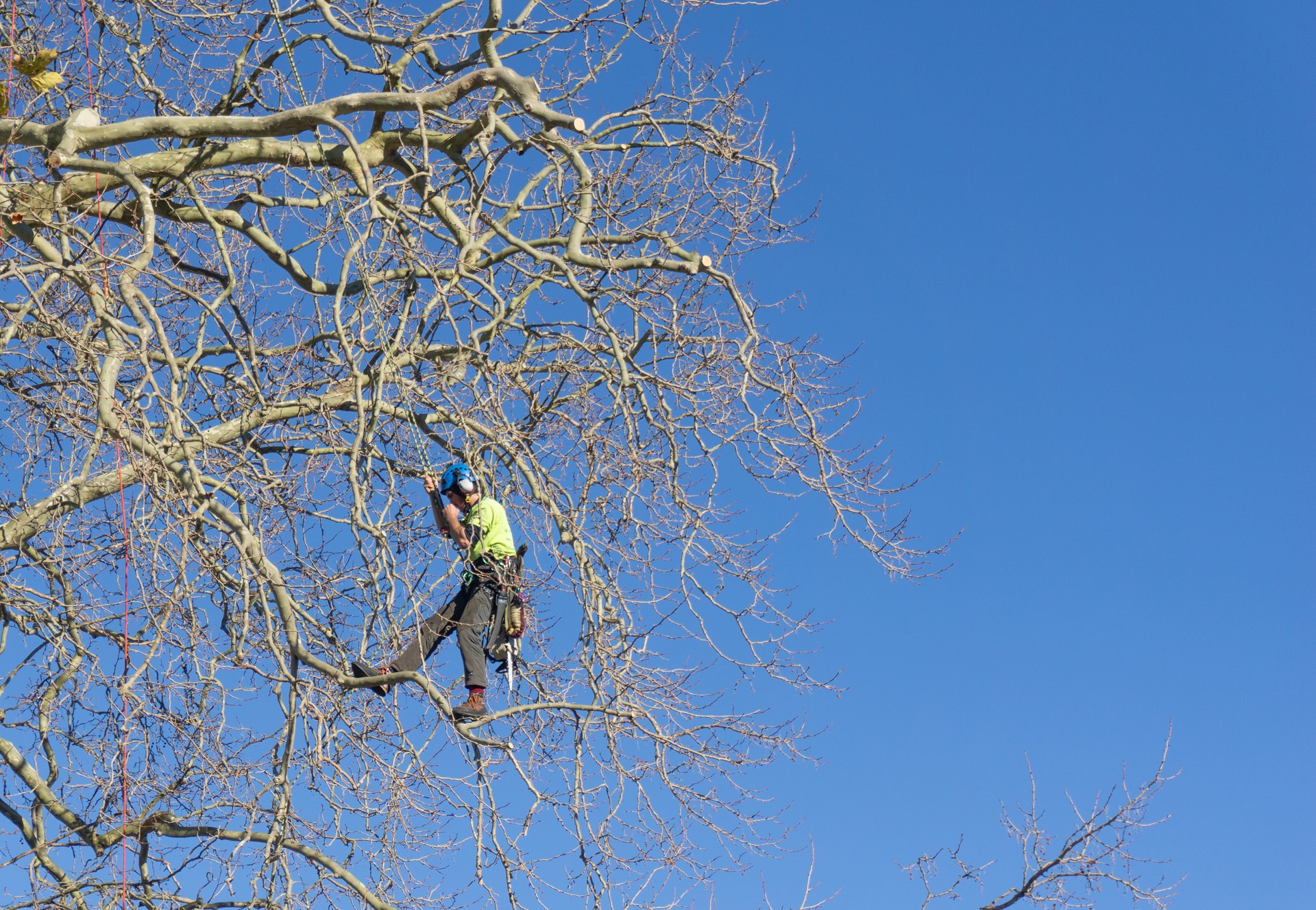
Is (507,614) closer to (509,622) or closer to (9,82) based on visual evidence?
(509,622)

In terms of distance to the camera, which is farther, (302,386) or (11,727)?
(11,727)

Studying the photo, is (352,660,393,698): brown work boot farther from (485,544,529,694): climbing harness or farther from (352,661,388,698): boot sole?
(485,544,529,694): climbing harness

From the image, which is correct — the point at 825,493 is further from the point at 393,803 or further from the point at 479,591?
the point at 393,803

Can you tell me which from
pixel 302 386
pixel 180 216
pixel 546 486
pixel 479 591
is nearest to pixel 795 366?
pixel 546 486

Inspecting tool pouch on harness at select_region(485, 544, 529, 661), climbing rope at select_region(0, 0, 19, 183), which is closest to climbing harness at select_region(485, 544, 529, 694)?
tool pouch on harness at select_region(485, 544, 529, 661)

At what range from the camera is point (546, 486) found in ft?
20.0

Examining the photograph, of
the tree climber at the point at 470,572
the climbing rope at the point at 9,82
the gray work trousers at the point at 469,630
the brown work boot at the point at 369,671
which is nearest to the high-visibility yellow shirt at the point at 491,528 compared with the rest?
the tree climber at the point at 470,572

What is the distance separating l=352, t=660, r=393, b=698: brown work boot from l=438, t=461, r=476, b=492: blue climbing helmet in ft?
2.68

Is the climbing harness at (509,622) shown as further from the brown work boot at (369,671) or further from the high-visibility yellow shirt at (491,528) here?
the brown work boot at (369,671)

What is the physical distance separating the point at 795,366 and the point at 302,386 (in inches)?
91.5

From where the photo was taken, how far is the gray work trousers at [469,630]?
5938mm

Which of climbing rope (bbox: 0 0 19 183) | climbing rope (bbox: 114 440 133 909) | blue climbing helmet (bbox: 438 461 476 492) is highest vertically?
climbing rope (bbox: 0 0 19 183)

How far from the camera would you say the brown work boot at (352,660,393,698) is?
16.9 feet

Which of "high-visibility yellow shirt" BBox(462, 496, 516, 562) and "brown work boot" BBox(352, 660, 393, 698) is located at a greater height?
"high-visibility yellow shirt" BBox(462, 496, 516, 562)
